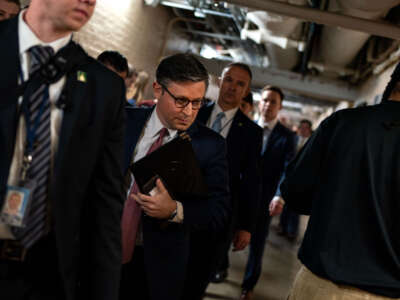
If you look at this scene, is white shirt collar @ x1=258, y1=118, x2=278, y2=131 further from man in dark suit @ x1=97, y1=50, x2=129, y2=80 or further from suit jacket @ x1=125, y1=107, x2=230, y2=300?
suit jacket @ x1=125, y1=107, x2=230, y2=300

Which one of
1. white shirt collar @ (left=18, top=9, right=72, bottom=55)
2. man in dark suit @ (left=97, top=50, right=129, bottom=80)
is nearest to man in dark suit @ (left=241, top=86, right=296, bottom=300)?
man in dark suit @ (left=97, top=50, right=129, bottom=80)

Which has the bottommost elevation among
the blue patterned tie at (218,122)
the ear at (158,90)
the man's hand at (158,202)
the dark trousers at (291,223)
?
the dark trousers at (291,223)

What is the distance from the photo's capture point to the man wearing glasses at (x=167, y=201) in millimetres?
1771

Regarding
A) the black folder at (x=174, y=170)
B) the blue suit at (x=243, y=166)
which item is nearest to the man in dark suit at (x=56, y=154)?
the black folder at (x=174, y=170)

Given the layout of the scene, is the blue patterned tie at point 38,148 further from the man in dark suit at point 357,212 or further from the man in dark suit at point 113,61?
the man in dark suit at point 113,61

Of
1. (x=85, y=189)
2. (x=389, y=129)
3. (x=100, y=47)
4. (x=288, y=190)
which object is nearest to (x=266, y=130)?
(x=100, y=47)

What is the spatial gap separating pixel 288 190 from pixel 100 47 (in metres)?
2.89

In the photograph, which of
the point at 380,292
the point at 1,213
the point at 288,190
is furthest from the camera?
the point at 288,190

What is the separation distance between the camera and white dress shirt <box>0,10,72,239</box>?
103 cm

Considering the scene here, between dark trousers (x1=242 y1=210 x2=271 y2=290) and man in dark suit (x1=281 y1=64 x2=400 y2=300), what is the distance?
2081 millimetres

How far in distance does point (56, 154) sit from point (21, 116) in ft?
0.42

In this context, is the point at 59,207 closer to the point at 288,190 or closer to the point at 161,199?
the point at 161,199

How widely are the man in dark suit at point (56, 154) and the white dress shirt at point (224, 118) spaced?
160cm

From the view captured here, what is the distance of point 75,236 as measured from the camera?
1.11 metres
